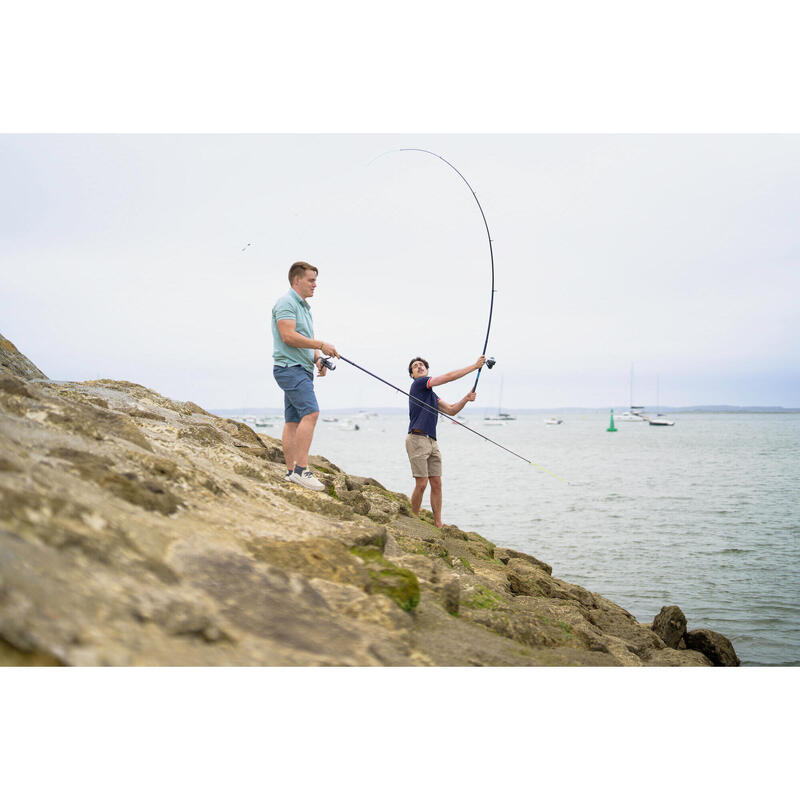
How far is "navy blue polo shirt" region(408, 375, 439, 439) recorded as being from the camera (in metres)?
6.50

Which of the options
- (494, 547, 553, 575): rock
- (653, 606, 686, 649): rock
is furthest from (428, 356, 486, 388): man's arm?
(653, 606, 686, 649): rock

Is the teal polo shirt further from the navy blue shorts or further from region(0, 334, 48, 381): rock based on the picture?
region(0, 334, 48, 381): rock

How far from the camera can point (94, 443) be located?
351cm

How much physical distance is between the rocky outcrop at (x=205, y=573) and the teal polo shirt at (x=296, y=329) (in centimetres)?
87

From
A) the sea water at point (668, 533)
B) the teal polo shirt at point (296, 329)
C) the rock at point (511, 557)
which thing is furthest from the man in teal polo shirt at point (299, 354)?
the sea water at point (668, 533)

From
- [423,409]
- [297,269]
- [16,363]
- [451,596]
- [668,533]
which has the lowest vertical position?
[668,533]

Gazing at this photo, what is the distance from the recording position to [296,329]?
4.94m

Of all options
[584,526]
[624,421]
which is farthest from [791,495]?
[624,421]

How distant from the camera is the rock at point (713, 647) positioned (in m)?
5.82

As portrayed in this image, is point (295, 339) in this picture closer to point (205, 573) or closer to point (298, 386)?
point (298, 386)

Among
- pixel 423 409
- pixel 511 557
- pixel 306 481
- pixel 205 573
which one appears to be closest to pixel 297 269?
pixel 306 481

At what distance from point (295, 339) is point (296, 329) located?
0.20 m

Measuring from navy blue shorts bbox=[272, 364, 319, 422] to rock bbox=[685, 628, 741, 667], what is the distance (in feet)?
13.9

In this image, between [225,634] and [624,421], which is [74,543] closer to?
[225,634]
